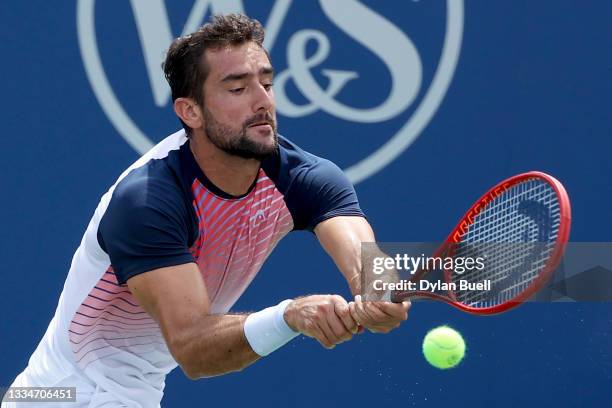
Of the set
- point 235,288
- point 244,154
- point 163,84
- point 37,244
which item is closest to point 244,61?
point 244,154

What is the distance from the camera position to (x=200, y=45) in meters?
3.67

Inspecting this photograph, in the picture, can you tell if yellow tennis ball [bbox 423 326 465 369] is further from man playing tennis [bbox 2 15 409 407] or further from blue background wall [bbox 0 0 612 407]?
man playing tennis [bbox 2 15 409 407]

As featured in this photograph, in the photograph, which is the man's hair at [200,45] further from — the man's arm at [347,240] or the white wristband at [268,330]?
the white wristband at [268,330]

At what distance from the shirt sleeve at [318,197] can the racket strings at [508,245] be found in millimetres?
376

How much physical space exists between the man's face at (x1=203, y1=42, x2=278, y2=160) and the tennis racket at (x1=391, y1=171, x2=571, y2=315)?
0.61 meters

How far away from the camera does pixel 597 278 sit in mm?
5066

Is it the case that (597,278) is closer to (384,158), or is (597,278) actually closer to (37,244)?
(384,158)

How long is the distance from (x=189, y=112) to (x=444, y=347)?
4.88ft

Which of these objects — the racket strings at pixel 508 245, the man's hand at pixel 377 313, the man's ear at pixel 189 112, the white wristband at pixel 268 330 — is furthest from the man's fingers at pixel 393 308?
the man's ear at pixel 189 112

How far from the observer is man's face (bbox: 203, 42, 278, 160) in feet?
11.9

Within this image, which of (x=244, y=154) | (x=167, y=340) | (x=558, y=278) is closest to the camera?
(x=167, y=340)

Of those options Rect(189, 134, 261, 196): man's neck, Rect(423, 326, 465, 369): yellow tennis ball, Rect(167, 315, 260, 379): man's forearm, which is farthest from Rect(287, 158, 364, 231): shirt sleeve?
Rect(423, 326, 465, 369): yellow tennis ball

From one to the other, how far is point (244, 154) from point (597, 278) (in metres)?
2.00

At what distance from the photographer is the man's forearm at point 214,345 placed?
3.22 m
